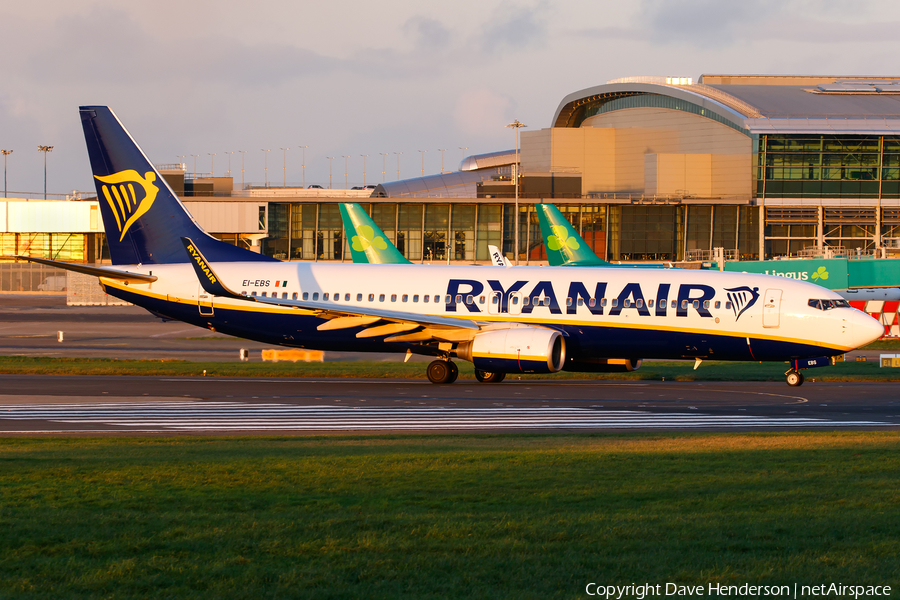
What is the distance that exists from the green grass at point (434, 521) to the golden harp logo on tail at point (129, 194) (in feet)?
71.6

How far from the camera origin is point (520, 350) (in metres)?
29.8

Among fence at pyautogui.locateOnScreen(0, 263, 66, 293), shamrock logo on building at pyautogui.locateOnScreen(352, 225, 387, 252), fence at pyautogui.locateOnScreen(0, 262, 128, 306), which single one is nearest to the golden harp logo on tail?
shamrock logo on building at pyautogui.locateOnScreen(352, 225, 387, 252)

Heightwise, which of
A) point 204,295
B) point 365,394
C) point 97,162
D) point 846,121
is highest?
point 846,121

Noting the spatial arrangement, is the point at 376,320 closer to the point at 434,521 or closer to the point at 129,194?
the point at 129,194

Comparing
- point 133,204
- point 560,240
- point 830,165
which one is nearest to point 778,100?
point 830,165

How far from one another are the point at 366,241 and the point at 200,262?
21.9 m

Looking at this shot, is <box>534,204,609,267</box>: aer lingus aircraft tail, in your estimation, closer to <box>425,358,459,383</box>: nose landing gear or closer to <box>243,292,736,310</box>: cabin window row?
<box>243,292,736,310</box>: cabin window row

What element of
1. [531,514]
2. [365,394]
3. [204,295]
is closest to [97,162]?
[204,295]

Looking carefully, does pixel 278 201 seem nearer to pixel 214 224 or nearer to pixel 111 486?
pixel 214 224

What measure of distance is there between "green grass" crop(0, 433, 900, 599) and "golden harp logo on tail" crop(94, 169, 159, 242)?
859 inches

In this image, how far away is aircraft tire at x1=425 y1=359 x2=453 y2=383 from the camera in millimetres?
32312

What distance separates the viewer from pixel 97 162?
35844 mm

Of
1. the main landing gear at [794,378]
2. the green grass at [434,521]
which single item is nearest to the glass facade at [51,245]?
the main landing gear at [794,378]

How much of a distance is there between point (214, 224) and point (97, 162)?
67354 millimetres
